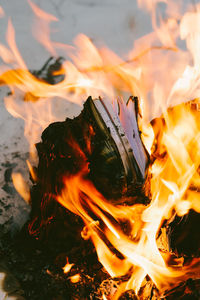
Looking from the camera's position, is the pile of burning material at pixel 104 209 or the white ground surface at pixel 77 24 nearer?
the pile of burning material at pixel 104 209

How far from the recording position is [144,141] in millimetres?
1361

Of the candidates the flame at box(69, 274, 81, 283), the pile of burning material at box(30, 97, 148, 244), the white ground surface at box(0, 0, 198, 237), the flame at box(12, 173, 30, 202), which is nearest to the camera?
the pile of burning material at box(30, 97, 148, 244)

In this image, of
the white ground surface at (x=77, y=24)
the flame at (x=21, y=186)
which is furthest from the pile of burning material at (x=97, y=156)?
the white ground surface at (x=77, y=24)

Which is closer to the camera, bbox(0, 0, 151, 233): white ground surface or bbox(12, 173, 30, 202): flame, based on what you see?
bbox(12, 173, 30, 202): flame

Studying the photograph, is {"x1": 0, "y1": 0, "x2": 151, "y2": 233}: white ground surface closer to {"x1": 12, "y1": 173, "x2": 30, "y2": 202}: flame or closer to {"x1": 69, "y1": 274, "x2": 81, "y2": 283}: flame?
{"x1": 12, "y1": 173, "x2": 30, "y2": 202}: flame

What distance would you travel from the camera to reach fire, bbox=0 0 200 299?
54.0 inches

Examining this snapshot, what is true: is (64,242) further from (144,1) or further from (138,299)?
(144,1)

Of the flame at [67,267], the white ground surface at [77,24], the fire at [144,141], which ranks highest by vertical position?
the white ground surface at [77,24]

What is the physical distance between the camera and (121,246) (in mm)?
1388

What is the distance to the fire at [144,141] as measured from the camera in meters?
1.37

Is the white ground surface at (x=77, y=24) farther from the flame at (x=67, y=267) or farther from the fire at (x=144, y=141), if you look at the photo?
the flame at (x=67, y=267)

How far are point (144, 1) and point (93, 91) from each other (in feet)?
3.11

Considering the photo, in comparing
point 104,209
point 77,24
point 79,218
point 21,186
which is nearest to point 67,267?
point 79,218

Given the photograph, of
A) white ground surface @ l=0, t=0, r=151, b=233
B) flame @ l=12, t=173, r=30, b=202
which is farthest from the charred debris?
white ground surface @ l=0, t=0, r=151, b=233
